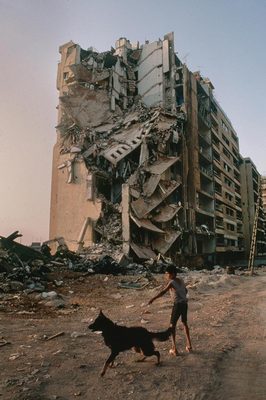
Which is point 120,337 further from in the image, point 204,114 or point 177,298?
point 204,114

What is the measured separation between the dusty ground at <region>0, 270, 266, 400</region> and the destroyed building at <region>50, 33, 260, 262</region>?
15.2 m

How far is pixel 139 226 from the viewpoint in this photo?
24.7m

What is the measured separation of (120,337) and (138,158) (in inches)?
1059

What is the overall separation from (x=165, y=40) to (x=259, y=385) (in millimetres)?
41689

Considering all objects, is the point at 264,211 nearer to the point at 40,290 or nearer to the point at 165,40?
the point at 165,40

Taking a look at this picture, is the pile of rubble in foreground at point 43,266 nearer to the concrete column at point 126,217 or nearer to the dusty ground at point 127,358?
the concrete column at point 126,217

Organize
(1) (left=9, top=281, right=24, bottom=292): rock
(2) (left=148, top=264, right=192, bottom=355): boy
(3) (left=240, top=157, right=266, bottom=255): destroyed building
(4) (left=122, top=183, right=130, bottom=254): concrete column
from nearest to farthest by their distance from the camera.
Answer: (2) (left=148, top=264, right=192, bottom=355): boy, (1) (left=9, top=281, right=24, bottom=292): rock, (4) (left=122, top=183, right=130, bottom=254): concrete column, (3) (left=240, top=157, right=266, bottom=255): destroyed building

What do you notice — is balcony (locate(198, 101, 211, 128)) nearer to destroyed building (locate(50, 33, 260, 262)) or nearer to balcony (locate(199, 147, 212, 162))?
destroyed building (locate(50, 33, 260, 262))

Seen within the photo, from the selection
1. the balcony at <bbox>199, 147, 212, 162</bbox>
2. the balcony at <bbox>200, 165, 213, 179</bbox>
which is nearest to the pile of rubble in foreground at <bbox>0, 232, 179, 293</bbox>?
the balcony at <bbox>200, 165, 213, 179</bbox>

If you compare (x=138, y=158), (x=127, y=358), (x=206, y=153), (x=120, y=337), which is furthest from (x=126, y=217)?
(x=206, y=153)

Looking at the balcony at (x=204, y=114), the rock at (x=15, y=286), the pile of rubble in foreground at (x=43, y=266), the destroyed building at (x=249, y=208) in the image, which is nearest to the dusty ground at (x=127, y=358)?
the rock at (x=15, y=286)

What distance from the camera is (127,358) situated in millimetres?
4953

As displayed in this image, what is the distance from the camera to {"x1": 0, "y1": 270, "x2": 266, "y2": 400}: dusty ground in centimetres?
381

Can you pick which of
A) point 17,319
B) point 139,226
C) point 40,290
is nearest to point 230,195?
point 139,226
